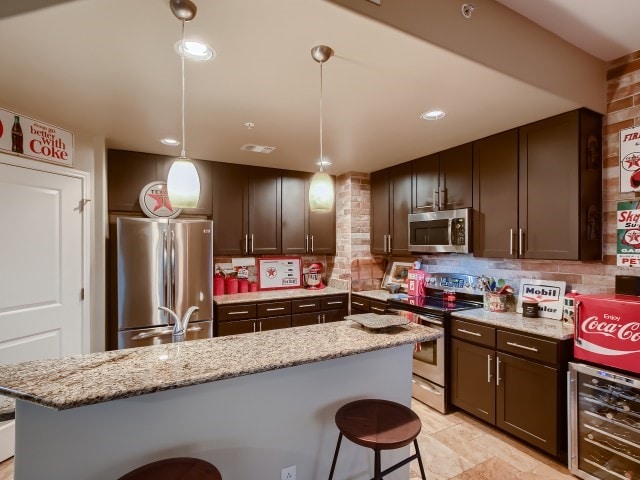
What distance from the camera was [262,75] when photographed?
177cm

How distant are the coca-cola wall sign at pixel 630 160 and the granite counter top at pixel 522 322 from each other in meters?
1.03

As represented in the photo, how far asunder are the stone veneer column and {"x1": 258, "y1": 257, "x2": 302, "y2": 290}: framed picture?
1.63 ft

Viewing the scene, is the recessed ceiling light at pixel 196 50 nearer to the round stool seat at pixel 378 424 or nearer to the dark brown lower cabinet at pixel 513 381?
the round stool seat at pixel 378 424

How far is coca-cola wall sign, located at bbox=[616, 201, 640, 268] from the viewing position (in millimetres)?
2127

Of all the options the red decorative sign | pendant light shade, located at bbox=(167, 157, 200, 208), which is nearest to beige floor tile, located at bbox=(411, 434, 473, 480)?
pendant light shade, located at bbox=(167, 157, 200, 208)

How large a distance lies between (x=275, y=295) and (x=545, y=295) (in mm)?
2563

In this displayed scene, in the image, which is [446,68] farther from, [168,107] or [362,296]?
[362,296]

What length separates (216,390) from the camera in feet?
4.53

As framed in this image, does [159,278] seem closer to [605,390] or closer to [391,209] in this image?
[391,209]

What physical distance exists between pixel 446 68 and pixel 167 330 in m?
2.97

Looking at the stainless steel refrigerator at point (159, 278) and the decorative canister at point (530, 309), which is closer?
the decorative canister at point (530, 309)

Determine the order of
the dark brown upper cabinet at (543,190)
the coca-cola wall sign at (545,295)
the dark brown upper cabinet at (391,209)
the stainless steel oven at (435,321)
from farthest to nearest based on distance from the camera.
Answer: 1. the dark brown upper cabinet at (391,209)
2. the stainless steel oven at (435,321)
3. the coca-cola wall sign at (545,295)
4. the dark brown upper cabinet at (543,190)

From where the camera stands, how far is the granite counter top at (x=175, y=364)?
105 cm

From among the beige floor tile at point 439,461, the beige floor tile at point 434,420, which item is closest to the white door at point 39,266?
the beige floor tile at point 439,461
